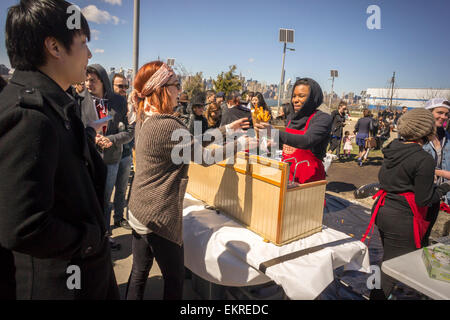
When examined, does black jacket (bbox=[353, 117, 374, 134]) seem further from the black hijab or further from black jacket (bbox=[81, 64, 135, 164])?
black jacket (bbox=[81, 64, 135, 164])

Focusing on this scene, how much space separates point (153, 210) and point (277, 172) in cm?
75

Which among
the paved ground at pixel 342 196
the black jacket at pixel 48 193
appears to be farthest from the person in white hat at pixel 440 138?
the black jacket at pixel 48 193

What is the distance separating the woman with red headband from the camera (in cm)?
145

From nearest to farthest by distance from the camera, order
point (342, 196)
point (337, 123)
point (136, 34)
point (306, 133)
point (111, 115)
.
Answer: point (306, 133), point (111, 115), point (136, 34), point (342, 196), point (337, 123)

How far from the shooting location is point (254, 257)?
1.60m

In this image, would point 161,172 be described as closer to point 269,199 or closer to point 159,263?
point 159,263

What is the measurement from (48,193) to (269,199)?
124 centimetres

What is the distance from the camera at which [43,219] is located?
0.77 metres

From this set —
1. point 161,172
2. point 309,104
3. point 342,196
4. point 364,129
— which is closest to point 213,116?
point 342,196

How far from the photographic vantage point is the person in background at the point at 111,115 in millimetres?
2750
